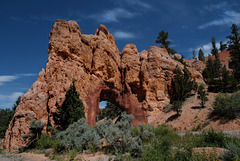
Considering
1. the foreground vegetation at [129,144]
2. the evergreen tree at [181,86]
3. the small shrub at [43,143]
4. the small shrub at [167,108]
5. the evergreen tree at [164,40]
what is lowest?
the small shrub at [43,143]

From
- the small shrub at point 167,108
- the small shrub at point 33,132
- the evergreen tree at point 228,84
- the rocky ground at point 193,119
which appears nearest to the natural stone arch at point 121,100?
the rocky ground at point 193,119

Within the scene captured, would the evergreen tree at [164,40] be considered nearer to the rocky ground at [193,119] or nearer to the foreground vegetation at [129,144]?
the rocky ground at [193,119]

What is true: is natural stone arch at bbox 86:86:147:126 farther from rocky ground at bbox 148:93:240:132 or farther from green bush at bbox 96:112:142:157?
green bush at bbox 96:112:142:157

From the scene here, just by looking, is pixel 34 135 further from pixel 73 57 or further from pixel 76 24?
pixel 76 24

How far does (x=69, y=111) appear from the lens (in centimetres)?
1305

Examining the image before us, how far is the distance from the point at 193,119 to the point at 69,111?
1361cm

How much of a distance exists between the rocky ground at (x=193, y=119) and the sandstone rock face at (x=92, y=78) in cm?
204

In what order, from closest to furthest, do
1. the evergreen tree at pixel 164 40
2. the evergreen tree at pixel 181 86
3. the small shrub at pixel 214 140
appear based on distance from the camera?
1. the small shrub at pixel 214 140
2. the evergreen tree at pixel 181 86
3. the evergreen tree at pixel 164 40

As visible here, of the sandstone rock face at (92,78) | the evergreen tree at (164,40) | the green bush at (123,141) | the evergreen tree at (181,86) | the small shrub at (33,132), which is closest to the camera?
the green bush at (123,141)

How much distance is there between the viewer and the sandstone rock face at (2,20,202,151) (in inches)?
491

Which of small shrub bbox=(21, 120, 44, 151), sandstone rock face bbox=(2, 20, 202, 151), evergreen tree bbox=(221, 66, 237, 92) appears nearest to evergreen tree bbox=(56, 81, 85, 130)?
sandstone rock face bbox=(2, 20, 202, 151)

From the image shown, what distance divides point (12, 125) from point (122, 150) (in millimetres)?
9548

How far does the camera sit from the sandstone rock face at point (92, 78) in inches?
491

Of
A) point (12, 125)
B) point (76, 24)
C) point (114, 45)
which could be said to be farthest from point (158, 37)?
point (12, 125)
